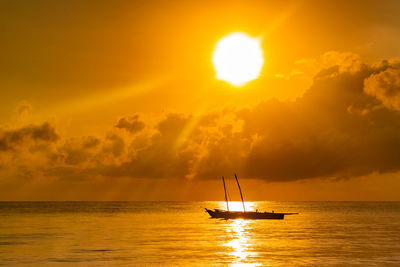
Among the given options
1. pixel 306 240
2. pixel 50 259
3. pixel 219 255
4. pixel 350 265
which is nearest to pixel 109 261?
pixel 50 259

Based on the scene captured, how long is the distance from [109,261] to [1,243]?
1209 inches

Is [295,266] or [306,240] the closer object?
[295,266]

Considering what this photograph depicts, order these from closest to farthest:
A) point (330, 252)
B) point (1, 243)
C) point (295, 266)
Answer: point (295, 266)
point (330, 252)
point (1, 243)

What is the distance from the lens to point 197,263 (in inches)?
2405

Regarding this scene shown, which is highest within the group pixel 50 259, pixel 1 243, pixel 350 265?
pixel 1 243

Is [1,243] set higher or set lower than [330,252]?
higher

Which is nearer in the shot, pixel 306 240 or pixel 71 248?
pixel 71 248

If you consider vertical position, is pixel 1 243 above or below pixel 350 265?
above

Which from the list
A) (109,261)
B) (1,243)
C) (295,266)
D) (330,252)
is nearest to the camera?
(295,266)

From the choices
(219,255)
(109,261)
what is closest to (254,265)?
(219,255)

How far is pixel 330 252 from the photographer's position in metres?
73.1

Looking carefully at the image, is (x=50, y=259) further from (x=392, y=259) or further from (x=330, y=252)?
(x=392, y=259)

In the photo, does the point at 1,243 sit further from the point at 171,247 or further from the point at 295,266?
the point at 295,266

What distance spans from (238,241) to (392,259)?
1231 inches
